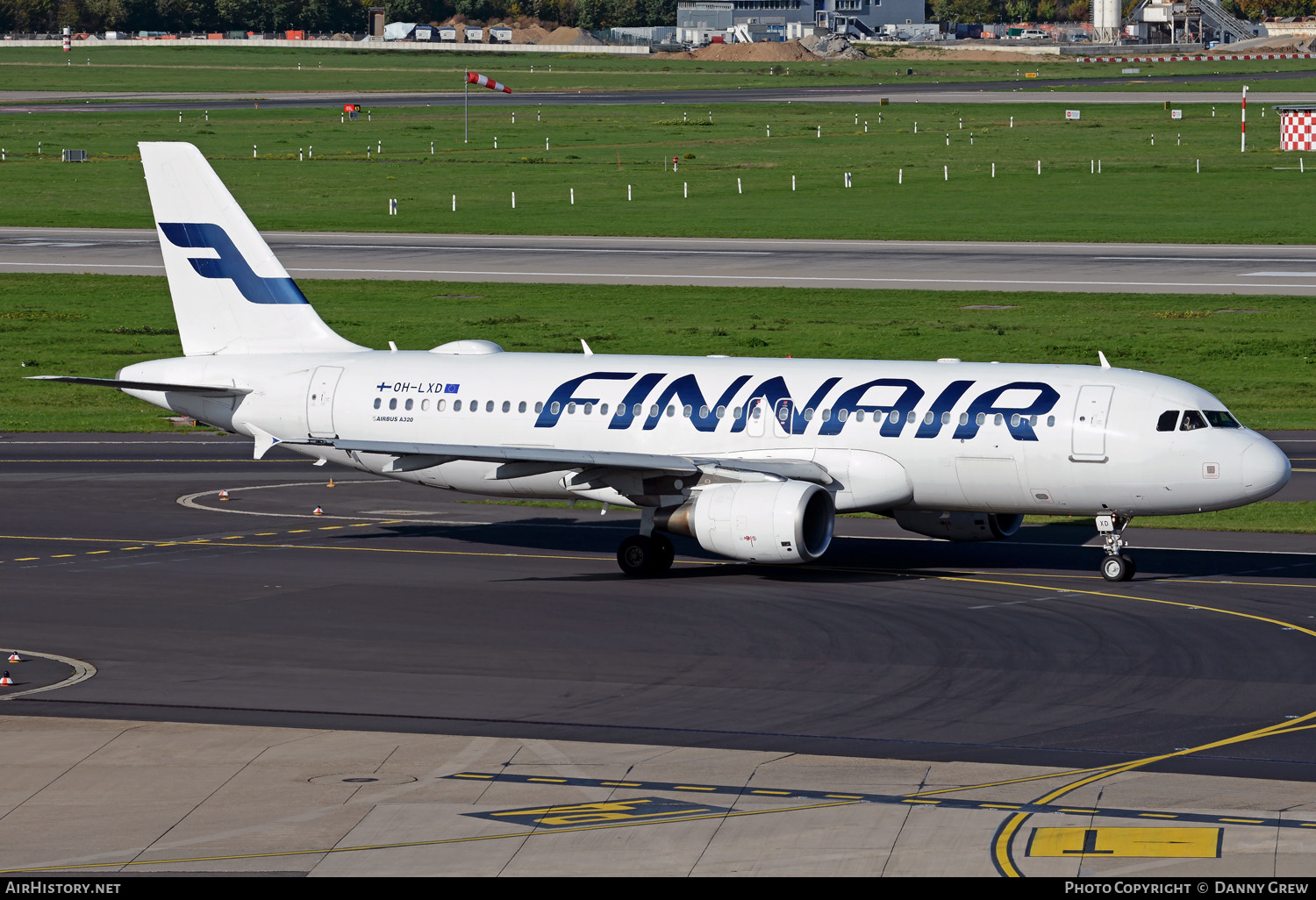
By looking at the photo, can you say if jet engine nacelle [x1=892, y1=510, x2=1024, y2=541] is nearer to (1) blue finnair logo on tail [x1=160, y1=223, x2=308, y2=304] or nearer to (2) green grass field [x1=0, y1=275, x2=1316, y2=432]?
(1) blue finnair logo on tail [x1=160, y1=223, x2=308, y2=304]

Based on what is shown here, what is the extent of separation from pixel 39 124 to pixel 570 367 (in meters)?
160

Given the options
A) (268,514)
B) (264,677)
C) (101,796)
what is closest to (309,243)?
(268,514)

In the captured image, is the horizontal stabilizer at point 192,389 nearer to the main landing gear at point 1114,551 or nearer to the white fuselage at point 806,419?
the white fuselage at point 806,419

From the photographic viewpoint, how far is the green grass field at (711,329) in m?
68.8

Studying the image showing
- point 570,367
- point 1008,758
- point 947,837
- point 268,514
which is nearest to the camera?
point 947,837

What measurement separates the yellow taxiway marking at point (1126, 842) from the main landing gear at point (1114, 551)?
17995mm

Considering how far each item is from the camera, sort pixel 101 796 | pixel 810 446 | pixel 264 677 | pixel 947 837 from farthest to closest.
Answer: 1. pixel 810 446
2. pixel 264 677
3. pixel 101 796
4. pixel 947 837

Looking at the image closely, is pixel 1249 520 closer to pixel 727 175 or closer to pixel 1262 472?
pixel 1262 472

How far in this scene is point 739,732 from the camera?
94.1 ft

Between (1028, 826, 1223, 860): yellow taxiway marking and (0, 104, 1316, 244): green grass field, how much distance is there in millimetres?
88689

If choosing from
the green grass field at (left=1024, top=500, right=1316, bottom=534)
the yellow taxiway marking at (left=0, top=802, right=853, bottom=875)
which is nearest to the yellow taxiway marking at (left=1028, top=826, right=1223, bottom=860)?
the yellow taxiway marking at (left=0, top=802, right=853, bottom=875)

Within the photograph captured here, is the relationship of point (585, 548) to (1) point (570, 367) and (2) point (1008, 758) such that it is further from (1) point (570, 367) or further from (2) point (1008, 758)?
(2) point (1008, 758)

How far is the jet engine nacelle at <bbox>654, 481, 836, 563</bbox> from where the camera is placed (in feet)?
128

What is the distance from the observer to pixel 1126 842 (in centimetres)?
2238
